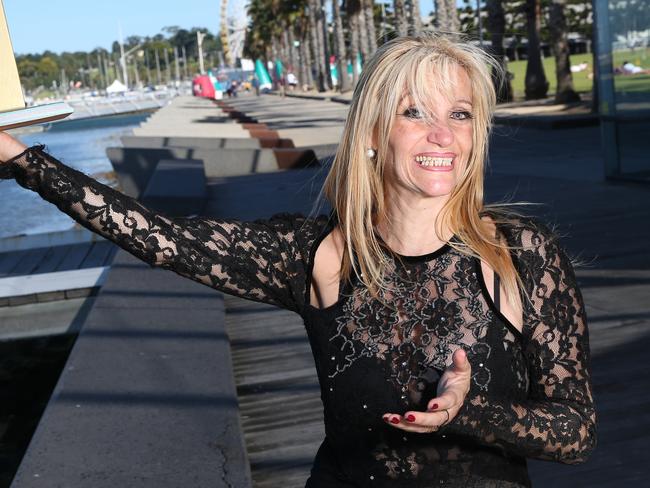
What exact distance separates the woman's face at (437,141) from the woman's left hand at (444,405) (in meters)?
0.52

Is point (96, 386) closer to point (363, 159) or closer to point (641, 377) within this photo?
point (641, 377)

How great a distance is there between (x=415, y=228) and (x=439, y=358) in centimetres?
32

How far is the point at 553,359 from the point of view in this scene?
7.29 feet

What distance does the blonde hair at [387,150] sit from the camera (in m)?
2.29

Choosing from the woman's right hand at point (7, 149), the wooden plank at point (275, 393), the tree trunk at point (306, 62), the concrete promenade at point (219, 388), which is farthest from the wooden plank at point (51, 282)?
the tree trunk at point (306, 62)

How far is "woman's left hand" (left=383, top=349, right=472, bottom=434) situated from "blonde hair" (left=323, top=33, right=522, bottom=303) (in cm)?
34

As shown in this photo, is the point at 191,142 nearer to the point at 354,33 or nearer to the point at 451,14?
the point at 451,14

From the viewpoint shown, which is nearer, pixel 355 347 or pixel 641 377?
pixel 355 347

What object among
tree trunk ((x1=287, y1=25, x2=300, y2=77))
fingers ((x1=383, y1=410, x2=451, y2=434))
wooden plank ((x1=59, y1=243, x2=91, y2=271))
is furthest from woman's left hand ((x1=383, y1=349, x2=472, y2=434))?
tree trunk ((x1=287, y1=25, x2=300, y2=77))

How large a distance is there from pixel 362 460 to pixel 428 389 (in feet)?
0.76

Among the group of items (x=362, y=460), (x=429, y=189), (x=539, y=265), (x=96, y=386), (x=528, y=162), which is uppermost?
(x=429, y=189)

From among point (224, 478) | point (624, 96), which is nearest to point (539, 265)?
point (224, 478)

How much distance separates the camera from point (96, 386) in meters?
5.38

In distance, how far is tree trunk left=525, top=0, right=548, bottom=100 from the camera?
3272 centimetres
